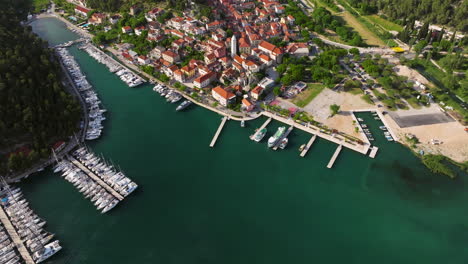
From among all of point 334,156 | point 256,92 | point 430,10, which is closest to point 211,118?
point 256,92

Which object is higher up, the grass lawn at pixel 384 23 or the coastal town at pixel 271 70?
the grass lawn at pixel 384 23

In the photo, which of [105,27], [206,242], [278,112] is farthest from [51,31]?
[206,242]

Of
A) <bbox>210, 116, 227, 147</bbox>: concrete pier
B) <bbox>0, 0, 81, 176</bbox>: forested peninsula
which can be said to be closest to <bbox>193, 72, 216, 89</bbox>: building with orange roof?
<bbox>210, 116, 227, 147</bbox>: concrete pier

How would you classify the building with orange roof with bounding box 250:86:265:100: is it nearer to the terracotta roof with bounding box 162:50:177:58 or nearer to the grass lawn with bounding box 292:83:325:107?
the grass lawn with bounding box 292:83:325:107

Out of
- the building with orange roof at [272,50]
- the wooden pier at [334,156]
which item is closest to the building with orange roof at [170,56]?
the building with orange roof at [272,50]

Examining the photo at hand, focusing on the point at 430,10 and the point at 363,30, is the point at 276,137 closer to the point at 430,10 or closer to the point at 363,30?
the point at 363,30

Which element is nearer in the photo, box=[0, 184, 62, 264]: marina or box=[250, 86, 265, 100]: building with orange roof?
box=[0, 184, 62, 264]: marina

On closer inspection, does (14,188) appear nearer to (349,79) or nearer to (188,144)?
(188,144)

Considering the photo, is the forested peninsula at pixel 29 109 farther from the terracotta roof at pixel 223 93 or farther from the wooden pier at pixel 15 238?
the terracotta roof at pixel 223 93
